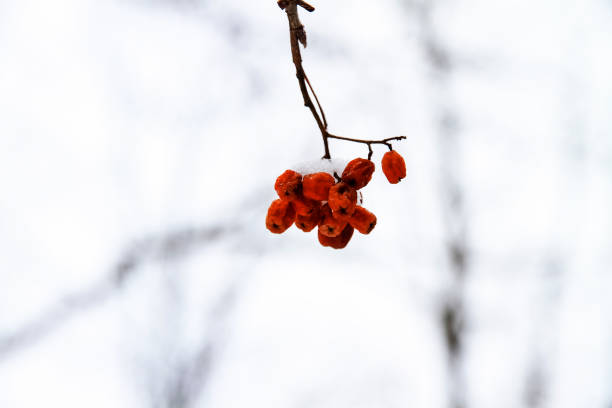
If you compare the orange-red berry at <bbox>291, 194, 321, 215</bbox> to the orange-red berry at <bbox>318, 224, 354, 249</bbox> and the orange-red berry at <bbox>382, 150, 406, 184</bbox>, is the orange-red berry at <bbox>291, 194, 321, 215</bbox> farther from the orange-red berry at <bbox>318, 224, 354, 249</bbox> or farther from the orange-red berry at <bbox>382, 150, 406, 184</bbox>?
the orange-red berry at <bbox>382, 150, 406, 184</bbox>

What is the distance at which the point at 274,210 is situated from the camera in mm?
1570

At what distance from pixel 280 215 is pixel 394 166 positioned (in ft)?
1.62

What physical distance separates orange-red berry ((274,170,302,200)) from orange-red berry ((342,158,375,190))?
0.57 feet

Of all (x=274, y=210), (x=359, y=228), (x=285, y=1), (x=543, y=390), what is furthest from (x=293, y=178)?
(x=543, y=390)

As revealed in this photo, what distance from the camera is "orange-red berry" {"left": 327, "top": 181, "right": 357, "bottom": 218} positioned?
4.72 ft

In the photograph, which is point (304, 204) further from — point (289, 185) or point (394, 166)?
point (394, 166)

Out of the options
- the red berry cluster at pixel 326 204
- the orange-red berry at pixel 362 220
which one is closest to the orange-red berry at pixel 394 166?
the red berry cluster at pixel 326 204

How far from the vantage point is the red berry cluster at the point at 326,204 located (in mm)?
1472

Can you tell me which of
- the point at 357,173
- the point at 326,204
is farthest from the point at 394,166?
the point at 326,204

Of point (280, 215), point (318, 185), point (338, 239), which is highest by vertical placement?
point (318, 185)

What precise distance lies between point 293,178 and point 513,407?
826 centimetres

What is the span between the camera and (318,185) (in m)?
1.51

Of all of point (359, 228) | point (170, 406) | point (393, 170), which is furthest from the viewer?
point (170, 406)

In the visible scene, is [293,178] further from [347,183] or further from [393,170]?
[393,170]
